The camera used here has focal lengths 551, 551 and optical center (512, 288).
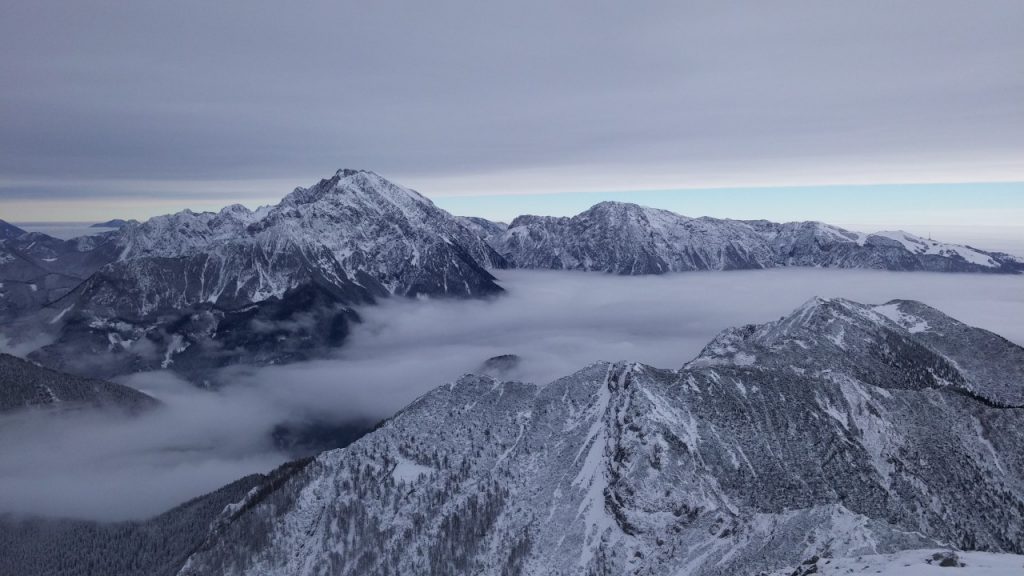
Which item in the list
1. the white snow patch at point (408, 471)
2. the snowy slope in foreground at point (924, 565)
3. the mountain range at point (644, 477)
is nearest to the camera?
the snowy slope in foreground at point (924, 565)

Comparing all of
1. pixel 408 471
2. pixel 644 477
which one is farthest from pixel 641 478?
pixel 408 471

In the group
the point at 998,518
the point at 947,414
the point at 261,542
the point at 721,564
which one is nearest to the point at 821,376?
the point at 947,414

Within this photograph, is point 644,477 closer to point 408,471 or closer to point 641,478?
point 641,478

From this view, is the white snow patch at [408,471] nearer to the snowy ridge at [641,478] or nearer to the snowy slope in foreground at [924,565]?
the snowy ridge at [641,478]

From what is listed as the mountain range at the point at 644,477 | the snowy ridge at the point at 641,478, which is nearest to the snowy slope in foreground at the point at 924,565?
the mountain range at the point at 644,477

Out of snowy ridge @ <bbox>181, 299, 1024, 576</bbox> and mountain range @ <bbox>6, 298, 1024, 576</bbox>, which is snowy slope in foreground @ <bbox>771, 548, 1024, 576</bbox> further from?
snowy ridge @ <bbox>181, 299, 1024, 576</bbox>
